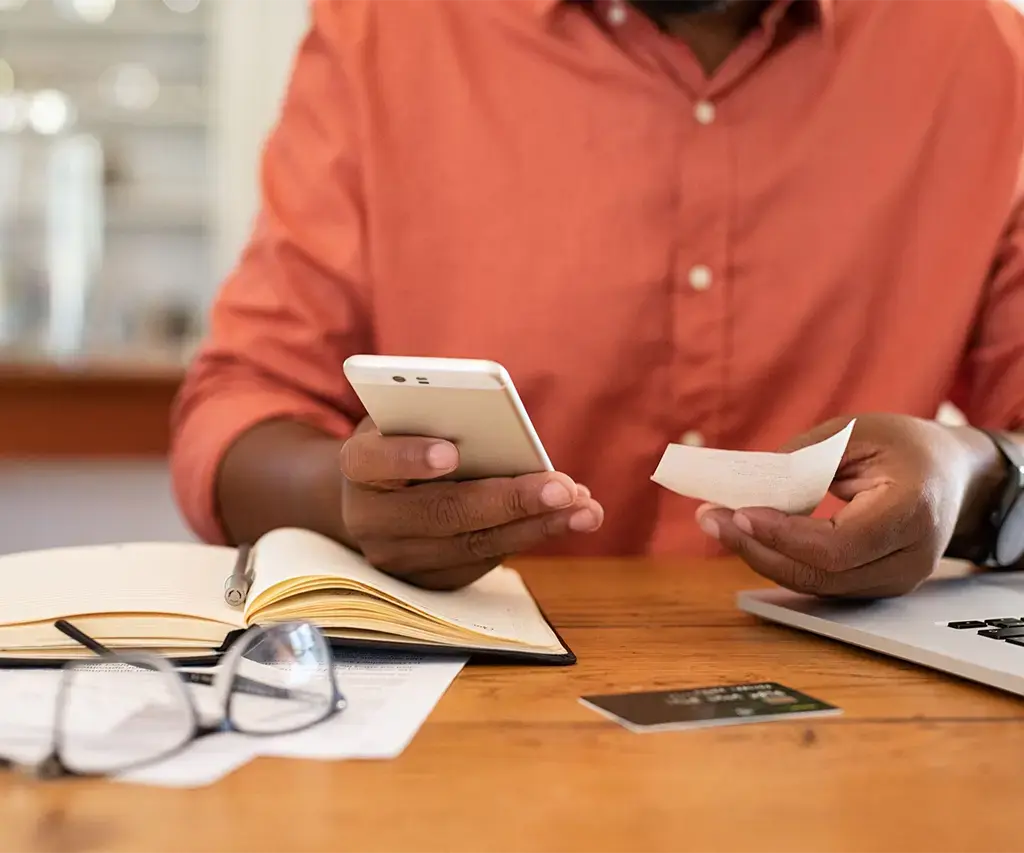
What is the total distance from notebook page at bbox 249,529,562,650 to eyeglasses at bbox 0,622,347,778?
10 centimetres

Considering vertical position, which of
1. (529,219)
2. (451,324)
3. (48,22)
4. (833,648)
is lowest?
(833,648)

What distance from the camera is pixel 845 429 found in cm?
66

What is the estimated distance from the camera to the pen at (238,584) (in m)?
0.68

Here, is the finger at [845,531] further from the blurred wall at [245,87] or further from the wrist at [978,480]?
the blurred wall at [245,87]

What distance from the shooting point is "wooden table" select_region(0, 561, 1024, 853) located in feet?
1.28

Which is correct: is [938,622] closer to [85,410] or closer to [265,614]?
[265,614]

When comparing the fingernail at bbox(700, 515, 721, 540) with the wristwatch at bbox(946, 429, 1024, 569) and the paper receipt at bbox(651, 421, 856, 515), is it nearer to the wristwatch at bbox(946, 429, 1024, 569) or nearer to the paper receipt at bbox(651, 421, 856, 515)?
the paper receipt at bbox(651, 421, 856, 515)

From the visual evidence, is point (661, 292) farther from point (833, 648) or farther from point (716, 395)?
point (833, 648)

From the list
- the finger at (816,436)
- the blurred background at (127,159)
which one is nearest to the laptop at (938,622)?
the finger at (816,436)

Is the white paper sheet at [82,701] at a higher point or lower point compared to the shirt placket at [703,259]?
lower

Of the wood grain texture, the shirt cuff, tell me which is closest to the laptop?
the shirt cuff

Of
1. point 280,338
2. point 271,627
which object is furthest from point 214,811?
→ point 280,338

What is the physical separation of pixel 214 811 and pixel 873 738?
0.92ft

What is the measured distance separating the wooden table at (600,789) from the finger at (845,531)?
0.10 meters
